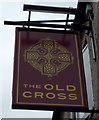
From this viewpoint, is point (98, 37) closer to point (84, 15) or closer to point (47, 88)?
point (84, 15)

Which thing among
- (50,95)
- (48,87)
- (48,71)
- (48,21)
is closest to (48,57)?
(48,71)

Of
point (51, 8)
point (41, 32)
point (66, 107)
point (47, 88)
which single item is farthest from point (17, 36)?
point (66, 107)

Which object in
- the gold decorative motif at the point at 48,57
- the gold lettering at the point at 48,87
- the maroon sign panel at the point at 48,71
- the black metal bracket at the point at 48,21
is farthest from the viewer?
the black metal bracket at the point at 48,21

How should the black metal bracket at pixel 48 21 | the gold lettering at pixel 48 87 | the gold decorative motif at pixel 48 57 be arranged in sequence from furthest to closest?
the black metal bracket at pixel 48 21 → the gold decorative motif at pixel 48 57 → the gold lettering at pixel 48 87

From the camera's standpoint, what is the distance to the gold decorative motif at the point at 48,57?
22.1 ft

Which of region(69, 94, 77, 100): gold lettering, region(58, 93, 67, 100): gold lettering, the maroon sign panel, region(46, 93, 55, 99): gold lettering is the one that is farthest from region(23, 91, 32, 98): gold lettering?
region(69, 94, 77, 100): gold lettering

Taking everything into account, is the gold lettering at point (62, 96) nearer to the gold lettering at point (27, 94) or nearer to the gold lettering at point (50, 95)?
the gold lettering at point (50, 95)

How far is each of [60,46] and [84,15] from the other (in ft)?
6.06

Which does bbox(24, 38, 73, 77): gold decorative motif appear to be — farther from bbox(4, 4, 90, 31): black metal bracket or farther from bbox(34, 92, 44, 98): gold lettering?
bbox(4, 4, 90, 31): black metal bracket

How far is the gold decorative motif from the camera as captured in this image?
6.72 m

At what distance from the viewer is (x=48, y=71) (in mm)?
6648

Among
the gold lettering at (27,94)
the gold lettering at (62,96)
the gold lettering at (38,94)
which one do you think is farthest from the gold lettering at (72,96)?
the gold lettering at (27,94)

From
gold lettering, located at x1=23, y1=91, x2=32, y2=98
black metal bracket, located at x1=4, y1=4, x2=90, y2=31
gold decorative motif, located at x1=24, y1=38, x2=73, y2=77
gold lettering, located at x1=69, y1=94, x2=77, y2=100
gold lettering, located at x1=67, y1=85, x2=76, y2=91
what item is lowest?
gold lettering, located at x1=69, y1=94, x2=77, y2=100

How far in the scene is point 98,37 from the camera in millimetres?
7969
